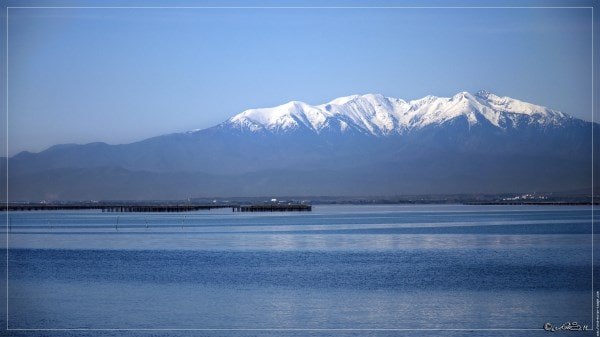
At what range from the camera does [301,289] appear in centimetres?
3077

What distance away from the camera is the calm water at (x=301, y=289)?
23703 millimetres

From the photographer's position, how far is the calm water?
77.8ft

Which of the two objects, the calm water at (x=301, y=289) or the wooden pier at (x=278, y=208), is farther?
the wooden pier at (x=278, y=208)

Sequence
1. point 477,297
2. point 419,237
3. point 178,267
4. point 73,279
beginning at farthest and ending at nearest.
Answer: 1. point 419,237
2. point 178,267
3. point 73,279
4. point 477,297

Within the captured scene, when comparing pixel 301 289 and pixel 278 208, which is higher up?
pixel 278 208

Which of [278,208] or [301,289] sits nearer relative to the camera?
[301,289]

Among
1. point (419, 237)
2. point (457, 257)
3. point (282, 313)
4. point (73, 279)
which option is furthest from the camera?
point (419, 237)

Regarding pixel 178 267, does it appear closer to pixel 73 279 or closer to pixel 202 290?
pixel 73 279

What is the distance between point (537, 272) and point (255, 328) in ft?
54.9

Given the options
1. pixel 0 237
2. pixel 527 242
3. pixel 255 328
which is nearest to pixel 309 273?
pixel 255 328

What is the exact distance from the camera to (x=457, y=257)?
43.3 meters

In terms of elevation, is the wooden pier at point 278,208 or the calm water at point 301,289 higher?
the wooden pier at point 278,208

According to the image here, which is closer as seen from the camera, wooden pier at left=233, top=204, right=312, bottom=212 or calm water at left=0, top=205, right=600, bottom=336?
calm water at left=0, top=205, right=600, bottom=336

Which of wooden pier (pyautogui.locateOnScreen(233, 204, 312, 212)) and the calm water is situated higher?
wooden pier (pyautogui.locateOnScreen(233, 204, 312, 212))
